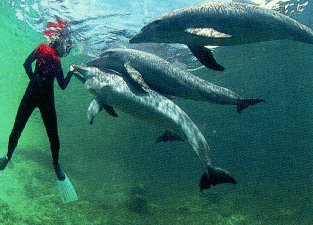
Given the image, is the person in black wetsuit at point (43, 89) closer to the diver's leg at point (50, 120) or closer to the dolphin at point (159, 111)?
the diver's leg at point (50, 120)

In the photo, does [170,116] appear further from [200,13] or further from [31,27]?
[31,27]

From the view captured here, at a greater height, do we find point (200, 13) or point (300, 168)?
point (200, 13)

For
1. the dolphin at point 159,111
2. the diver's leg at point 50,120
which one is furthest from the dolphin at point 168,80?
the diver's leg at point 50,120

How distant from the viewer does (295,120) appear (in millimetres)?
45094

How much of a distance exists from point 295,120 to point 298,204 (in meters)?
25.9

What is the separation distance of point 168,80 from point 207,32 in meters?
1.50

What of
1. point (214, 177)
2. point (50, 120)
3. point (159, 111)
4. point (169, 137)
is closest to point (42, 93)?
point (50, 120)

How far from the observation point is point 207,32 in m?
5.59

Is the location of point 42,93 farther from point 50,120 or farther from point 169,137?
point 169,137

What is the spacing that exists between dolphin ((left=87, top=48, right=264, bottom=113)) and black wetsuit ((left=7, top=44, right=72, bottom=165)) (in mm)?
1534

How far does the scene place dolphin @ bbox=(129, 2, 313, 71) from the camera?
5594mm

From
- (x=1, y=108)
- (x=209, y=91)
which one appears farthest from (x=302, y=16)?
(x=1, y=108)

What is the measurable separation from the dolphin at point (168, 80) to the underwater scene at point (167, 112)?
3cm

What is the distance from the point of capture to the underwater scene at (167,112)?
20.7 ft
